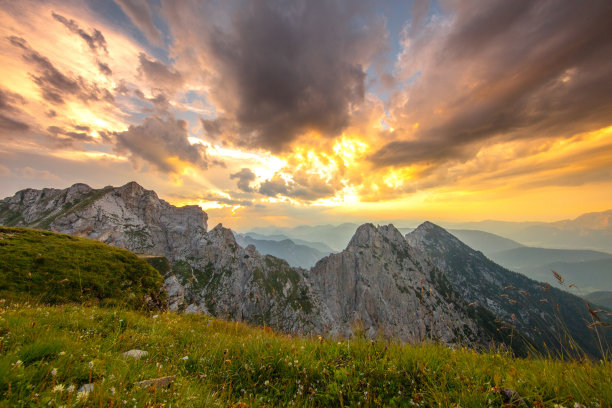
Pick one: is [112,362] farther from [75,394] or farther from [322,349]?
[322,349]

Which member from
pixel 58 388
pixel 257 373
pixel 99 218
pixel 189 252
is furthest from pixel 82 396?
pixel 99 218

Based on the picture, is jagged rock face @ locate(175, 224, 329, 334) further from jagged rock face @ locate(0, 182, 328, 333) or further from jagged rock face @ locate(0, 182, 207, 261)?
jagged rock face @ locate(0, 182, 207, 261)

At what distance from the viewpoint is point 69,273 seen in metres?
14.6

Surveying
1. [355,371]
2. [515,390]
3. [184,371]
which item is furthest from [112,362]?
[515,390]

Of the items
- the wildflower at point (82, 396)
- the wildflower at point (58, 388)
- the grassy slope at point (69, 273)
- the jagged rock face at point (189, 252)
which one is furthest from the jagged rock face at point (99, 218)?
the wildflower at point (82, 396)

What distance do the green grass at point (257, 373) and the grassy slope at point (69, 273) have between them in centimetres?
805

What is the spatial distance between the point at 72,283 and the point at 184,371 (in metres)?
14.7

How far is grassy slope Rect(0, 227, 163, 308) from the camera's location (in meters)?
12.8

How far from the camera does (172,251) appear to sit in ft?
626

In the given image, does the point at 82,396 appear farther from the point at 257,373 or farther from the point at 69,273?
the point at 69,273

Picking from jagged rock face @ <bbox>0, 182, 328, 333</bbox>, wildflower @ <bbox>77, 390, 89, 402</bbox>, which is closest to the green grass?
wildflower @ <bbox>77, 390, 89, 402</bbox>

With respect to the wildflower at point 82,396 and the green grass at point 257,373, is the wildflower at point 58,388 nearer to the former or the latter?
the green grass at point 257,373

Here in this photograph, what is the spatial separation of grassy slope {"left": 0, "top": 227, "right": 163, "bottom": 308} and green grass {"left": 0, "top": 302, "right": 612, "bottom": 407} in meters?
8.05

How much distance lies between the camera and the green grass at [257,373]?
3.41 metres
